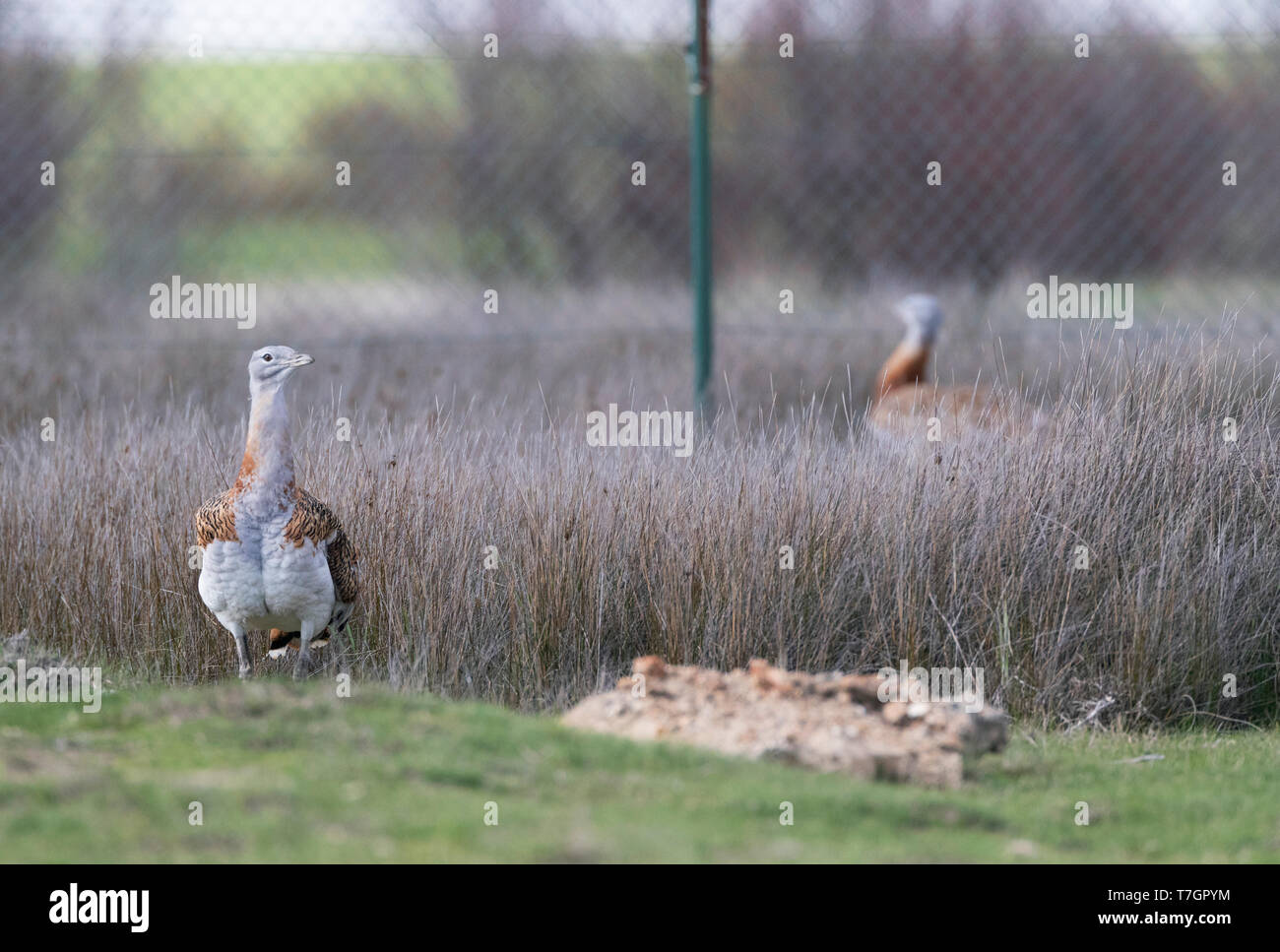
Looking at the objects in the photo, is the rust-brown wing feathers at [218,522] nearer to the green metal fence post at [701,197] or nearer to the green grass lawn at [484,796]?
the green grass lawn at [484,796]

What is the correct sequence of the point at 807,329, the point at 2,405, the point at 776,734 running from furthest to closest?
1. the point at 807,329
2. the point at 2,405
3. the point at 776,734

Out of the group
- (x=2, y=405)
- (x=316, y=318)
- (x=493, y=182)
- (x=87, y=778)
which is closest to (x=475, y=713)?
(x=87, y=778)

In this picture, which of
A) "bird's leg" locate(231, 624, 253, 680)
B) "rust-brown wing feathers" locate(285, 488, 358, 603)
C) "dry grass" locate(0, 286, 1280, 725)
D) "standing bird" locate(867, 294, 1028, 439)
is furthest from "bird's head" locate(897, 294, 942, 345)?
"bird's leg" locate(231, 624, 253, 680)

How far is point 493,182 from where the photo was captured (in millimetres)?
14016

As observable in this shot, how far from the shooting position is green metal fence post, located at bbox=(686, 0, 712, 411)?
7527mm

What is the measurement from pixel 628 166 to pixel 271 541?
32.2 feet

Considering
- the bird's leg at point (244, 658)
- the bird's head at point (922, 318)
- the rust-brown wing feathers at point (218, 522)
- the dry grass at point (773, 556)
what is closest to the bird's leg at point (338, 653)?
the dry grass at point (773, 556)

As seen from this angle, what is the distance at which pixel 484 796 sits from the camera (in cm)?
367

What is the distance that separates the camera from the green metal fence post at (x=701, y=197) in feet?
24.7

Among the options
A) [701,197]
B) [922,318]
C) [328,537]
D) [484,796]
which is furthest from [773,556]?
[922,318]

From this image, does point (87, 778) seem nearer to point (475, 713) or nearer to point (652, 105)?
point (475, 713)

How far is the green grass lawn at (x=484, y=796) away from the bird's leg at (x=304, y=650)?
0.39 meters

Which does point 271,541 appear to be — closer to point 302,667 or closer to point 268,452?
point 268,452

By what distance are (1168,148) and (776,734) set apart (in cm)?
1170
